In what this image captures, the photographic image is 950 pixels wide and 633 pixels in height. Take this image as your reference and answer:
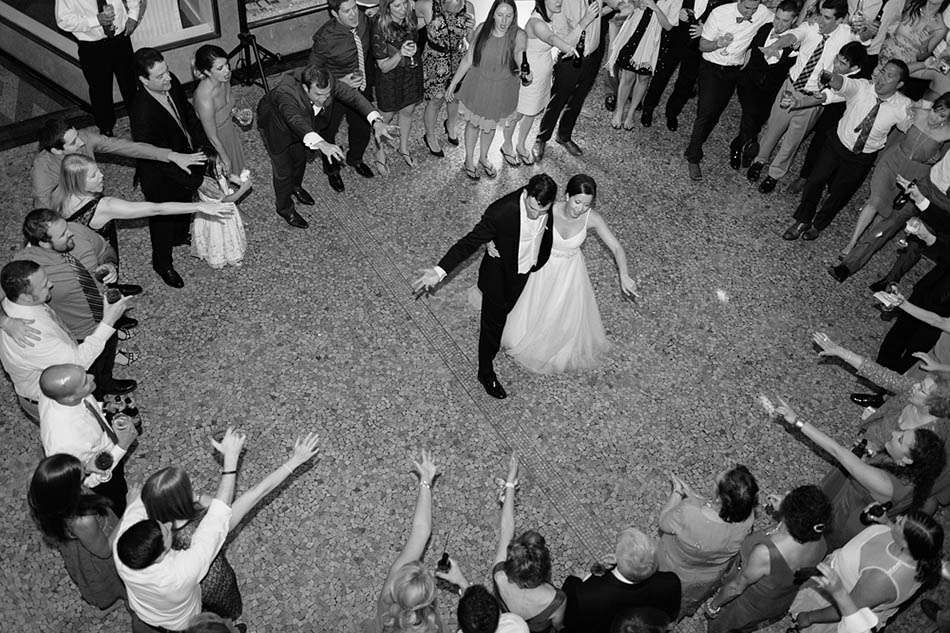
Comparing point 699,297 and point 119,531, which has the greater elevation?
point 119,531

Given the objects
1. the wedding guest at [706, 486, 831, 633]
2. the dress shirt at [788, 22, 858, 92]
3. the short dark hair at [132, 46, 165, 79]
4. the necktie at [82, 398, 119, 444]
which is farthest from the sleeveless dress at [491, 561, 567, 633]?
the dress shirt at [788, 22, 858, 92]

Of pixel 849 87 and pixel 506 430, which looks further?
pixel 849 87

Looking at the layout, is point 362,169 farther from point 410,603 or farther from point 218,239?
point 410,603

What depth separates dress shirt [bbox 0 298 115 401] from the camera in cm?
363

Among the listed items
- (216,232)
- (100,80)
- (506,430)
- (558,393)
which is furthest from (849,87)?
(100,80)

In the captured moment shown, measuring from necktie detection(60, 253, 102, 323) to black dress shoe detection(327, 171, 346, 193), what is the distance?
8.20 ft

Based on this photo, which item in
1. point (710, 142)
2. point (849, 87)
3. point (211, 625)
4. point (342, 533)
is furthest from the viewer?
point (710, 142)

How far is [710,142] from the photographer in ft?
24.9

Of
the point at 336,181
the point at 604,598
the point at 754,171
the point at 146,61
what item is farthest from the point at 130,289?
the point at 754,171

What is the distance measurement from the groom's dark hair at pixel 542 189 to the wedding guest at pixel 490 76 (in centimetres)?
211

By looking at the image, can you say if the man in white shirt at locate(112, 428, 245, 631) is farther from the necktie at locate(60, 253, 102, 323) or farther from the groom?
the groom

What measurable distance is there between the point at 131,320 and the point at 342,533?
213 centimetres

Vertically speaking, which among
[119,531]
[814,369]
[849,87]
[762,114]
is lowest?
[814,369]

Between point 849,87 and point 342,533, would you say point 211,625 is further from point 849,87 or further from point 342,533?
point 849,87
